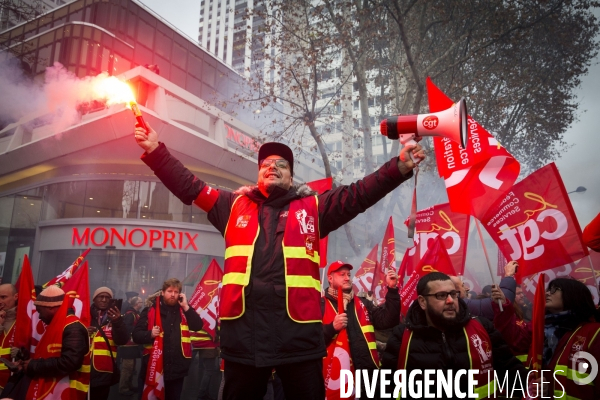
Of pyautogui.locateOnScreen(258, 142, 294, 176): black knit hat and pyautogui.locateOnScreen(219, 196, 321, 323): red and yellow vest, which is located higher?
pyautogui.locateOnScreen(258, 142, 294, 176): black knit hat

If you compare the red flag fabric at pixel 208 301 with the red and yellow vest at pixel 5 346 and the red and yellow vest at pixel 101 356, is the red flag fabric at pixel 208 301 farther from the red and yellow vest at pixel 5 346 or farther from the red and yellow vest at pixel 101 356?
the red and yellow vest at pixel 5 346

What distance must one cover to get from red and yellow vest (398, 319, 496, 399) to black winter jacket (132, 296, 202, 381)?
143 inches

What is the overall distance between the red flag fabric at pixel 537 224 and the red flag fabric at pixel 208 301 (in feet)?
16.8

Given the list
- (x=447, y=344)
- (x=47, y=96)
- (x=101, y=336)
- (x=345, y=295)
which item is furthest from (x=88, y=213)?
(x=447, y=344)

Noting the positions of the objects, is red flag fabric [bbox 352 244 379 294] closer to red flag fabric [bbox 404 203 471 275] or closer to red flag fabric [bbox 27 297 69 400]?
red flag fabric [bbox 404 203 471 275]

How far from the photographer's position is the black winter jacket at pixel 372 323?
187 inches

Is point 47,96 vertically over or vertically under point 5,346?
over

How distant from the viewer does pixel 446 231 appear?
6891mm

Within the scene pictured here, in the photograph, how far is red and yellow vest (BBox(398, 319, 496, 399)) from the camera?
3.36 meters

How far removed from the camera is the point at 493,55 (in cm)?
1689

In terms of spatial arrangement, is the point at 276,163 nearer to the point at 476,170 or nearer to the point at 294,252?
the point at 294,252

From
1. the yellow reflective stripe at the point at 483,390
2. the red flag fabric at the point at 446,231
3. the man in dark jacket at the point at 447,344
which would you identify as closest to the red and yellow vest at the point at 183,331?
the red flag fabric at the point at 446,231

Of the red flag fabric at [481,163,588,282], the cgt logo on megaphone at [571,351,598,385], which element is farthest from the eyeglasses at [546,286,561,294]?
the red flag fabric at [481,163,588,282]

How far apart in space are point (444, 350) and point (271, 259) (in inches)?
65.7
